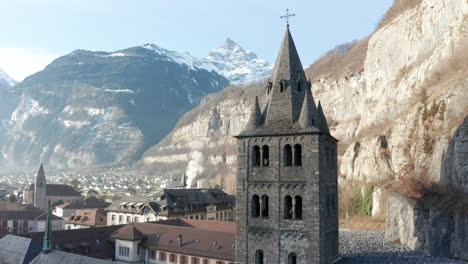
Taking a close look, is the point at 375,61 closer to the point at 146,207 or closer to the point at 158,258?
the point at 146,207

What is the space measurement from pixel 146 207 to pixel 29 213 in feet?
111

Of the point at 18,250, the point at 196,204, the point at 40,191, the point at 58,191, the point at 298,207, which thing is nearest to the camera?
the point at 298,207

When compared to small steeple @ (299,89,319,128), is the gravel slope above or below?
below

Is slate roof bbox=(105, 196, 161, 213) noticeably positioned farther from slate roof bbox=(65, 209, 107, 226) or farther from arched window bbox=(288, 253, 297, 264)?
arched window bbox=(288, 253, 297, 264)

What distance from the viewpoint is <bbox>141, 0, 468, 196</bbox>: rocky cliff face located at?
48.3 m

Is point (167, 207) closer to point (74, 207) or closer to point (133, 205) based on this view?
point (133, 205)

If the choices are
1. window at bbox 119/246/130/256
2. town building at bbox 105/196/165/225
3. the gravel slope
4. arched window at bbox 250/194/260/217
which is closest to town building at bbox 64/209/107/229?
town building at bbox 105/196/165/225

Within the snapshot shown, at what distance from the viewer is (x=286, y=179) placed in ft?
105

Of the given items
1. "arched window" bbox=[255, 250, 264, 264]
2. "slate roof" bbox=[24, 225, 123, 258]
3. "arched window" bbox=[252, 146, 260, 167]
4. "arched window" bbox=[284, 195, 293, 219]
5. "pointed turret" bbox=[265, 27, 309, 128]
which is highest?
"pointed turret" bbox=[265, 27, 309, 128]

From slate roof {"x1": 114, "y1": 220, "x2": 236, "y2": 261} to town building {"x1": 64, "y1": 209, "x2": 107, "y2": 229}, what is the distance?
32.3m

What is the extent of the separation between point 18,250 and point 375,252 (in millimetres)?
39922

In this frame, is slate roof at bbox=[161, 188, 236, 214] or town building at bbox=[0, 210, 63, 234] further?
town building at bbox=[0, 210, 63, 234]

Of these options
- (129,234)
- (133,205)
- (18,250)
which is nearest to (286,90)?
(129,234)

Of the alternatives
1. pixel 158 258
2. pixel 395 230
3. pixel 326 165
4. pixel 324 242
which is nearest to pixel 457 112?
pixel 395 230
